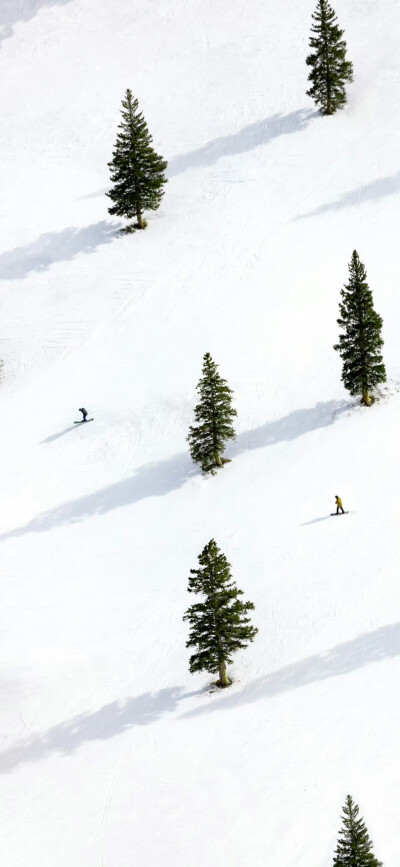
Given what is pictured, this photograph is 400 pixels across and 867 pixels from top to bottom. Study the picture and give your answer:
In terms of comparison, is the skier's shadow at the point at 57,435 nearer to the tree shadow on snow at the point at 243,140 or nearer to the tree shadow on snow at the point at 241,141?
the tree shadow on snow at the point at 241,141

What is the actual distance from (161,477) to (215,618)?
13.5 meters

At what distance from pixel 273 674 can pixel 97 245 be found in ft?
105

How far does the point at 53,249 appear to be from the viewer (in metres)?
59.2

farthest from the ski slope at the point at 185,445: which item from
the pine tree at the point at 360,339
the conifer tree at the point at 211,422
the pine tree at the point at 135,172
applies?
the pine tree at the point at 135,172

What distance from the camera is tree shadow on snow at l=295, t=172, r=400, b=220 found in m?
57.2

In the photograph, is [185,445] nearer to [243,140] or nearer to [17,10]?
[243,140]

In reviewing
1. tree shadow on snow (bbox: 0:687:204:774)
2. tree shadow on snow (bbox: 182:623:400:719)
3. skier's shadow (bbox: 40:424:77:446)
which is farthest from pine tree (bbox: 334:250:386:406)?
tree shadow on snow (bbox: 0:687:204:774)

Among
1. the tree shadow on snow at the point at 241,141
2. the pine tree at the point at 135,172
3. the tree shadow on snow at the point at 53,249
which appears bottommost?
the tree shadow on snow at the point at 53,249

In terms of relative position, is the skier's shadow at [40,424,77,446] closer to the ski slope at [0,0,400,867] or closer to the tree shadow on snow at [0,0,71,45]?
the ski slope at [0,0,400,867]

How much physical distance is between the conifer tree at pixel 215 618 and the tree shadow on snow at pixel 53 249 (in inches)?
1197

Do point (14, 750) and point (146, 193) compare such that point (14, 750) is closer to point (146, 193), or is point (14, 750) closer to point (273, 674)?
point (273, 674)

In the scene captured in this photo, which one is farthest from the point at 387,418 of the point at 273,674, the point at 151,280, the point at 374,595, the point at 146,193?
the point at 146,193

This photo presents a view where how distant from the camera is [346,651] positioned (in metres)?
32.8

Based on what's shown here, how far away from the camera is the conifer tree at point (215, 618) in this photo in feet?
103
